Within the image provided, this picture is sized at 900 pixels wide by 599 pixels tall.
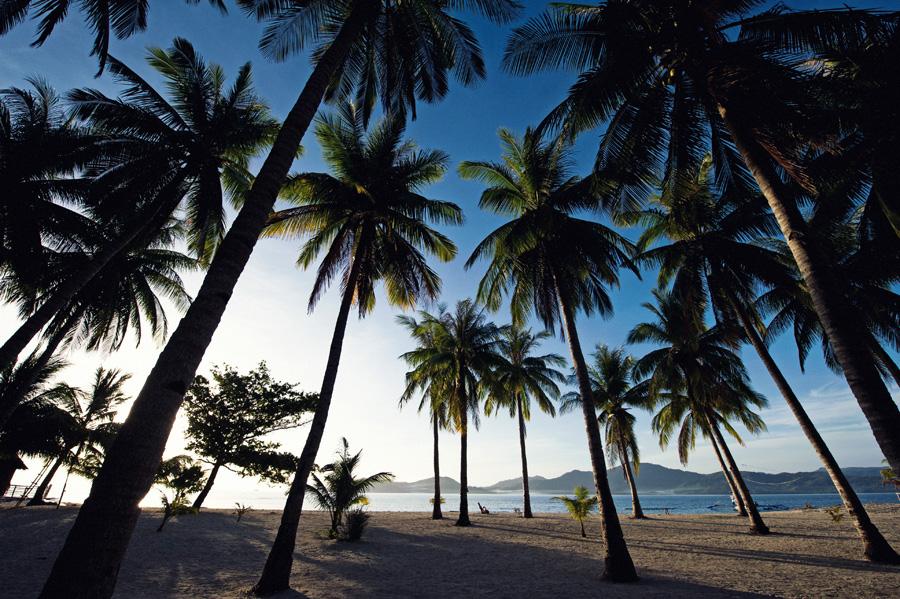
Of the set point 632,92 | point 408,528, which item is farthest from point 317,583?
point 632,92

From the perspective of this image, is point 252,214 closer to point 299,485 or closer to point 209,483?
point 299,485

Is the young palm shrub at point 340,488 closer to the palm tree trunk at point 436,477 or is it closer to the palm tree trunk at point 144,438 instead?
the palm tree trunk at point 436,477

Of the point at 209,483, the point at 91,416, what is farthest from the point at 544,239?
the point at 91,416

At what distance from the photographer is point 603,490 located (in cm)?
907

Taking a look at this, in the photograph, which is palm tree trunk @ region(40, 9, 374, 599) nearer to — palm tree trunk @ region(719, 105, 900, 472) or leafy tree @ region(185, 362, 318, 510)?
Answer: palm tree trunk @ region(719, 105, 900, 472)

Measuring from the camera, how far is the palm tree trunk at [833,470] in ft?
30.1

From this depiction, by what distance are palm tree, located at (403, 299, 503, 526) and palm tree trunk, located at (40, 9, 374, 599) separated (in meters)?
15.5

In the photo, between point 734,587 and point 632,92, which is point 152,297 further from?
point 734,587

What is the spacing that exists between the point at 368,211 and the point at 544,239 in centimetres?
556

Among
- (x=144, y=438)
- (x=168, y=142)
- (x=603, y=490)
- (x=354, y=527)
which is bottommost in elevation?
(x=354, y=527)

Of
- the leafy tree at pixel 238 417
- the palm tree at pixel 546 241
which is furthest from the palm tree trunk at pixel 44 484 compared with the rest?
the palm tree at pixel 546 241

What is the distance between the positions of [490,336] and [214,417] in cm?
1496

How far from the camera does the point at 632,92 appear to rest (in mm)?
8180

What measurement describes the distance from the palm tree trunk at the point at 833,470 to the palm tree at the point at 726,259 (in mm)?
26
